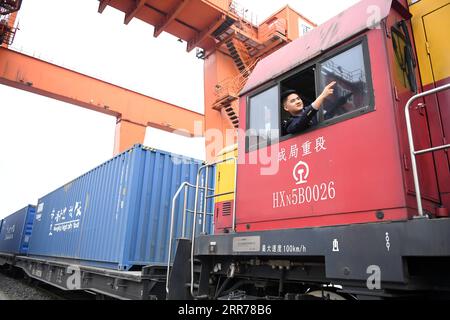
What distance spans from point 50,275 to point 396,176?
809 cm

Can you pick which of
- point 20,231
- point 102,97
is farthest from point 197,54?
point 20,231

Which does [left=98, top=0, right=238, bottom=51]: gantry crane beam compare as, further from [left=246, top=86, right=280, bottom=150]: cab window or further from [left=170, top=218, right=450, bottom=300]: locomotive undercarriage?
[left=170, top=218, right=450, bottom=300]: locomotive undercarriage

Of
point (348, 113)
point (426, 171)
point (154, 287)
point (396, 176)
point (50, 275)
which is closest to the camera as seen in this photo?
point (396, 176)

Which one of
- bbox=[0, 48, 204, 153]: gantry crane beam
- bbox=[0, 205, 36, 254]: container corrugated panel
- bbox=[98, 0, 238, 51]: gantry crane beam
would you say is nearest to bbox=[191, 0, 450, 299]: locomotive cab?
bbox=[98, 0, 238, 51]: gantry crane beam

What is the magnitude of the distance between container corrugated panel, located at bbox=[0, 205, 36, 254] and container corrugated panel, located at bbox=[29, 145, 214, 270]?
6.62 metres

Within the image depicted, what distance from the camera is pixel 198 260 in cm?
425

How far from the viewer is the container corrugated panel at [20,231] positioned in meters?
13.5

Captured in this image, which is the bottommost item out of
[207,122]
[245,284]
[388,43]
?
[245,284]

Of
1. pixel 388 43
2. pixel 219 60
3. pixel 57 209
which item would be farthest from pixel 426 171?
pixel 219 60

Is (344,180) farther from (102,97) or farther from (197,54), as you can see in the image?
(102,97)

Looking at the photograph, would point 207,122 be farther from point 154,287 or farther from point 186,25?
point 154,287

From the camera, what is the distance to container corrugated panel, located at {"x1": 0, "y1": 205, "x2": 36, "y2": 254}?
1345 cm

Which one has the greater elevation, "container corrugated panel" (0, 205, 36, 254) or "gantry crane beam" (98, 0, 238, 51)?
"gantry crane beam" (98, 0, 238, 51)

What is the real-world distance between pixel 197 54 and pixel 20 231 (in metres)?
9.91
